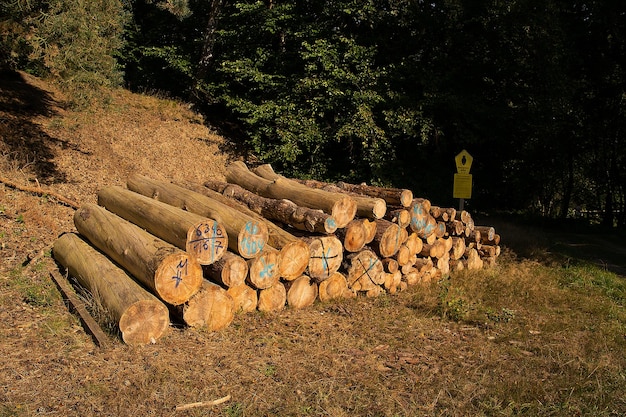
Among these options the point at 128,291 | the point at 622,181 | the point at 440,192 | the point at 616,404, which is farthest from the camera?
the point at 622,181

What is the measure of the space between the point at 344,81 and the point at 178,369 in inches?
524

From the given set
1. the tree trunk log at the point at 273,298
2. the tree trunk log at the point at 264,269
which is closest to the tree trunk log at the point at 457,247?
the tree trunk log at the point at 273,298

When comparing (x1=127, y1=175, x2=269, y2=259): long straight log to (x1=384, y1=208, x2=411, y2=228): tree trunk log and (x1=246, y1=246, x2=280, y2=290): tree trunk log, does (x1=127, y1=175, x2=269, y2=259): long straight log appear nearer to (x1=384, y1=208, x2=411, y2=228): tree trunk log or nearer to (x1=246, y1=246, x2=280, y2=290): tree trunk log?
(x1=246, y1=246, x2=280, y2=290): tree trunk log

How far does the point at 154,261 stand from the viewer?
5.68 m

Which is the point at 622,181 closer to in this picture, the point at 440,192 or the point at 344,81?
the point at 440,192

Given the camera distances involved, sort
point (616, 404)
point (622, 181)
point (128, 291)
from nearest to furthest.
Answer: point (616, 404)
point (128, 291)
point (622, 181)

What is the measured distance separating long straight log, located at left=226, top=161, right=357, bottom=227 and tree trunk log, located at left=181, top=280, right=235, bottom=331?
6.99 feet

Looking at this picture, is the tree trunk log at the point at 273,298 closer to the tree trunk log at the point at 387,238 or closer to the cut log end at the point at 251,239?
the cut log end at the point at 251,239

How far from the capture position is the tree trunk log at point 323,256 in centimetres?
712

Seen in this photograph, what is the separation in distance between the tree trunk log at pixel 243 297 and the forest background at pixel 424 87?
10223 mm

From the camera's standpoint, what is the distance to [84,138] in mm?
15547

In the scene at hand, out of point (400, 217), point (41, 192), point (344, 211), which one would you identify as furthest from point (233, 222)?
point (41, 192)

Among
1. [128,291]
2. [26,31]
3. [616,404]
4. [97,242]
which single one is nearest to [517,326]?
[616,404]

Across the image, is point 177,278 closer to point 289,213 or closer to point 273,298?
point 273,298
